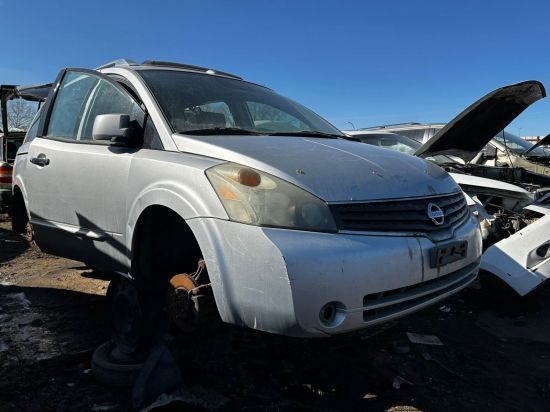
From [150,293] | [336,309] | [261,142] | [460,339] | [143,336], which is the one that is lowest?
[460,339]

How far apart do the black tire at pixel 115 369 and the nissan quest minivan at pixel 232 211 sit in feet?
0.33

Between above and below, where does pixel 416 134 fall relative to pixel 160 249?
above

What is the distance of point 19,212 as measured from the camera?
456cm

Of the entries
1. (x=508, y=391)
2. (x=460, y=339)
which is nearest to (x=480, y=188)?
(x=460, y=339)

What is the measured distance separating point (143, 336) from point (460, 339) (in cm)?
238

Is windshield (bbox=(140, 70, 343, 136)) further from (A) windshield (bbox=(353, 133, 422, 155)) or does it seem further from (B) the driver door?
(A) windshield (bbox=(353, 133, 422, 155))

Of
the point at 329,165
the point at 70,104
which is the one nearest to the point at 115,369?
the point at 329,165

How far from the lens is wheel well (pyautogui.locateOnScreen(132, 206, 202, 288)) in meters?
2.70

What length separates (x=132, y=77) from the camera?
10.3 ft

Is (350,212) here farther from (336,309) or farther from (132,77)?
(132,77)

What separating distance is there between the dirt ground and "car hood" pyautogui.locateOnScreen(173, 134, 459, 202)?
748 millimetres

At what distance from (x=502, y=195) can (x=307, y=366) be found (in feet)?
10.1

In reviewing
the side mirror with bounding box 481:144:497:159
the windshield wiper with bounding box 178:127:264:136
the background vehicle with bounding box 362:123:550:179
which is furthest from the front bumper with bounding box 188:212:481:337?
the side mirror with bounding box 481:144:497:159

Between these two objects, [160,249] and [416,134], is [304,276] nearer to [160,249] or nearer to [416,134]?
[160,249]
